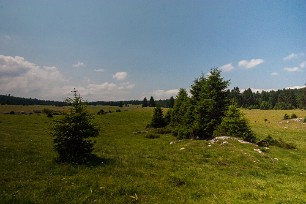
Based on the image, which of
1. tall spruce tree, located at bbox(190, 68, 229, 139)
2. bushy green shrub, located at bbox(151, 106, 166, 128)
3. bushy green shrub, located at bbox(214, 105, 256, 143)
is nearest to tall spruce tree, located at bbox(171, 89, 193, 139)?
tall spruce tree, located at bbox(190, 68, 229, 139)

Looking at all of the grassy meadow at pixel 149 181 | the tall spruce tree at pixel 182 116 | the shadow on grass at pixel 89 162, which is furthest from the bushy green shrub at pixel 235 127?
the shadow on grass at pixel 89 162

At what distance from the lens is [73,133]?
67.5 ft

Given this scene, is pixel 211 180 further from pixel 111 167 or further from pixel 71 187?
pixel 71 187

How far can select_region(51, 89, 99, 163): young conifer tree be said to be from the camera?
20141 millimetres

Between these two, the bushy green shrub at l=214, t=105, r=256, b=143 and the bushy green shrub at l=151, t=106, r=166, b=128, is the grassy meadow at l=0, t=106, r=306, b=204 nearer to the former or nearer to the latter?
the bushy green shrub at l=214, t=105, r=256, b=143

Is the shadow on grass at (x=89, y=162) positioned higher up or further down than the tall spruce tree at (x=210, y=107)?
further down

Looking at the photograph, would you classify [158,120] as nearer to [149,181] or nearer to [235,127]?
[235,127]

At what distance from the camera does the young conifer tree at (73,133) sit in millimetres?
20141

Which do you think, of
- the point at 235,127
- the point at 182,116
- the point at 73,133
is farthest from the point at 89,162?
the point at 182,116

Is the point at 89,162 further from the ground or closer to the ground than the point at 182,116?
closer to the ground

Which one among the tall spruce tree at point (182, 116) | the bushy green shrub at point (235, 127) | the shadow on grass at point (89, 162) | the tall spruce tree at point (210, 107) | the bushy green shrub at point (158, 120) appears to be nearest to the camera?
the shadow on grass at point (89, 162)

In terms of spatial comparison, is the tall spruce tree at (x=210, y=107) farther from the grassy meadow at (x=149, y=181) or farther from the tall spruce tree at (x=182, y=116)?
the grassy meadow at (x=149, y=181)

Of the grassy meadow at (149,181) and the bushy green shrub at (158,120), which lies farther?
the bushy green shrub at (158,120)

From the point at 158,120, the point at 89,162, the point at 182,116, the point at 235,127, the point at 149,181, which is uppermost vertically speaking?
the point at 182,116
